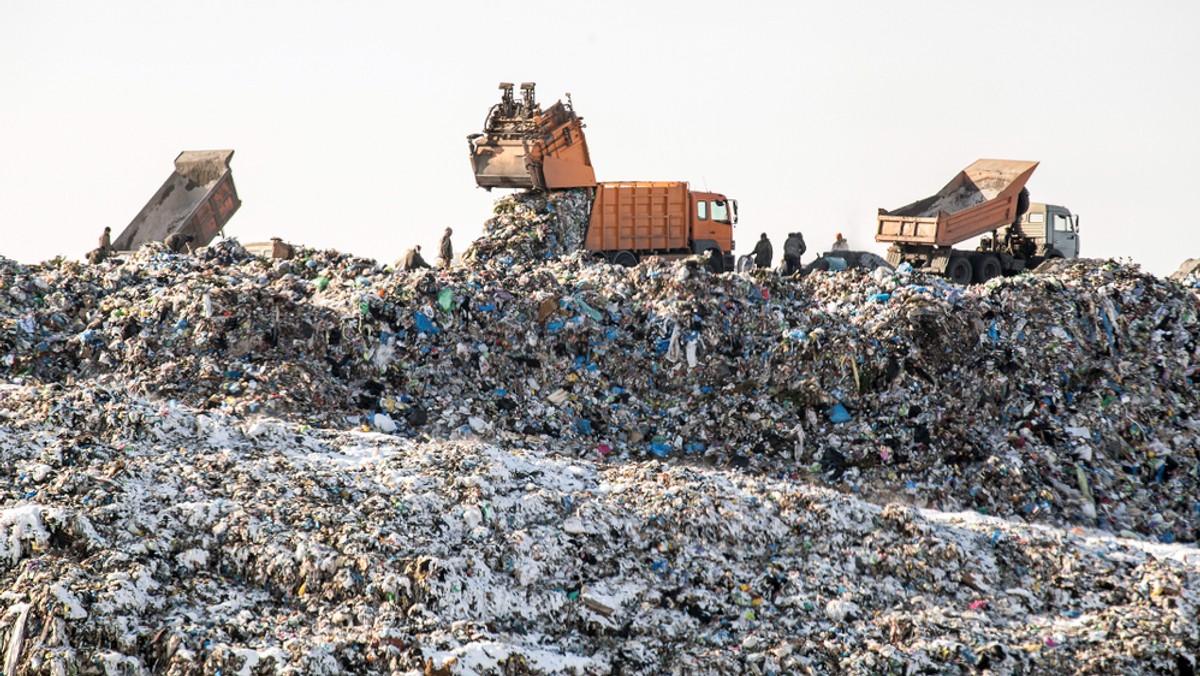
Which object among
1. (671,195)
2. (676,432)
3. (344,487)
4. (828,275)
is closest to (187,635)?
(344,487)

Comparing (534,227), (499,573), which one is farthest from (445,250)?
(499,573)

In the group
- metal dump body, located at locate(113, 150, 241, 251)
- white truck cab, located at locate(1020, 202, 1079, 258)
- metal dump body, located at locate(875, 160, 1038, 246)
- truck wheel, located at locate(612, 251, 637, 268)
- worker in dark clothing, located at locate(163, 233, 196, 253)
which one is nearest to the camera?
worker in dark clothing, located at locate(163, 233, 196, 253)

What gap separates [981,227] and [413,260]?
8.79 m

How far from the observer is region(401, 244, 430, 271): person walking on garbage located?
14.6 meters

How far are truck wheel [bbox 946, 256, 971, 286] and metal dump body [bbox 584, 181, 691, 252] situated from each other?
415 centimetres

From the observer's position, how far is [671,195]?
16781 mm

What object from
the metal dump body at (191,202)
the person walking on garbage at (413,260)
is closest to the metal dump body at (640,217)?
the person walking on garbage at (413,260)

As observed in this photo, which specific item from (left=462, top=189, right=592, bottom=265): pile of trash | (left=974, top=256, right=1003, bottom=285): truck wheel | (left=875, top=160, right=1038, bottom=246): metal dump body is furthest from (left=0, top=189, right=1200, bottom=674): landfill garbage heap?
(left=974, top=256, right=1003, bottom=285): truck wheel

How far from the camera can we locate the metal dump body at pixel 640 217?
1658 centimetres

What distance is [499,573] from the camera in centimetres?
730

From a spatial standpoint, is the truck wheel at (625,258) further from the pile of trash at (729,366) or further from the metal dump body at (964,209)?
the metal dump body at (964,209)

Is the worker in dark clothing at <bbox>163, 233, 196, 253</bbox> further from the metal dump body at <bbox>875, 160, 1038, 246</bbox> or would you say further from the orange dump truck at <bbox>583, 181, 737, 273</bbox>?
the metal dump body at <bbox>875, 160, 1038, 246</bbox>

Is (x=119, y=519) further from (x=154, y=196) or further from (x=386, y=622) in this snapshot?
(x=154, y=196)

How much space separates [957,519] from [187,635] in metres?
5.90
